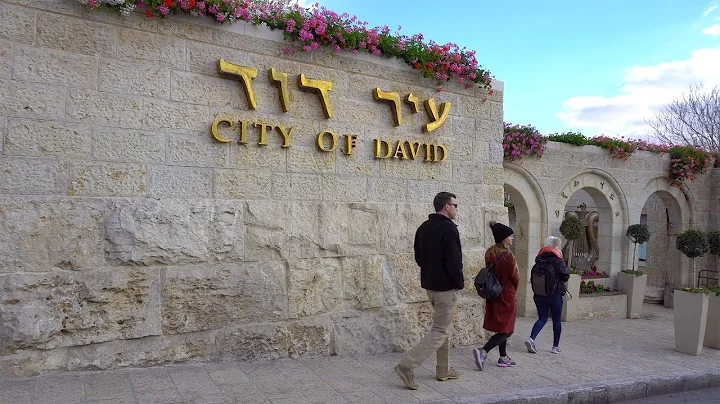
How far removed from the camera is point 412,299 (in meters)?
6.16

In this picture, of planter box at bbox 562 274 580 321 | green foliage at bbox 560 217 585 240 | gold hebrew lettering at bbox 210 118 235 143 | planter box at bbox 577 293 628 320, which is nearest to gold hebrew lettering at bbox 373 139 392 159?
gold hebrew lettering at bbox 210 118 235 143

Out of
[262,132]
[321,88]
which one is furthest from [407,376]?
[321,88]

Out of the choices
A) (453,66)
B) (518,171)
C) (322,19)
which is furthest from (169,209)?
(518,171)

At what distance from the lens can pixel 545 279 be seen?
6688 millimetres

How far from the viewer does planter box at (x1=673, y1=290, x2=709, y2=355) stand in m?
7.01

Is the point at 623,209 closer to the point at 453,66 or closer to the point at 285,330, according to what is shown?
the point at 453,66

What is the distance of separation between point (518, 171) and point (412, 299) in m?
4.42

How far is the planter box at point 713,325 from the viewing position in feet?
24.2

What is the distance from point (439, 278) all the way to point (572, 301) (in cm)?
570

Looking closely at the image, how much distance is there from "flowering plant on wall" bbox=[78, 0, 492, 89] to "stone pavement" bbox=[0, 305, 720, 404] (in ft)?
9.95

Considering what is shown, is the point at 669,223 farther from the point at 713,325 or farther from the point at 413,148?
the point at 413,148

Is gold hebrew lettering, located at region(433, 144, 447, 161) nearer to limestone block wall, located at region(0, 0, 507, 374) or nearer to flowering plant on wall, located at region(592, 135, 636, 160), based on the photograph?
limestone block wall, located at region(0, 0, 507, 374)

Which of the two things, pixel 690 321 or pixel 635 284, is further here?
pixel 635 284

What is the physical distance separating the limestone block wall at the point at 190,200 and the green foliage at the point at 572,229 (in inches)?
165
